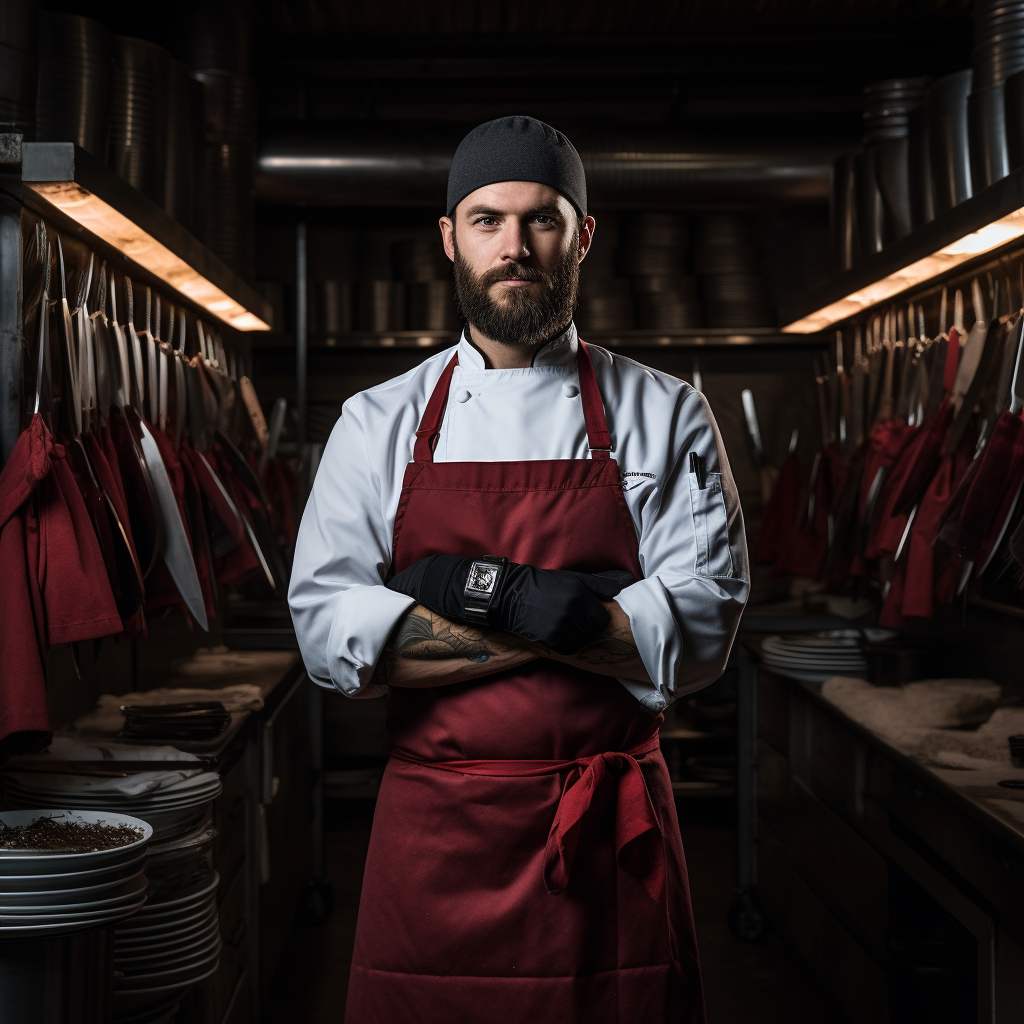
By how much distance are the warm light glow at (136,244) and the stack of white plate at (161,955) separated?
4.02 feet

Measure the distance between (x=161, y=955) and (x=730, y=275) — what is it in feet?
11.9

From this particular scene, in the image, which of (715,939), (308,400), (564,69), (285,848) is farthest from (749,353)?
(285,848)

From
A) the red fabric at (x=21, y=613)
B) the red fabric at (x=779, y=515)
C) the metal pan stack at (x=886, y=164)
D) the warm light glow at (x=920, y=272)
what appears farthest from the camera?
the red fabric at (x=779, y=515)

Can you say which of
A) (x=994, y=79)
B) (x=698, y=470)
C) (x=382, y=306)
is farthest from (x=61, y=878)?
(x=382, y=306)

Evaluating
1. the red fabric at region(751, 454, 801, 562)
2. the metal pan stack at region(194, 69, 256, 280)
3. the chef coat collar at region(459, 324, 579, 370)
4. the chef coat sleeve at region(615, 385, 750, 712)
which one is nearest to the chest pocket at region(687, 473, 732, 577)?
the chef coat sleeve at region(615, 385, 750, 712)

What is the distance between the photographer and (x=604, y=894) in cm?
149

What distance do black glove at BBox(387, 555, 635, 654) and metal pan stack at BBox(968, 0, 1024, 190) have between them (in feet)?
5.75

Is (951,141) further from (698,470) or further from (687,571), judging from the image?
(687,571)

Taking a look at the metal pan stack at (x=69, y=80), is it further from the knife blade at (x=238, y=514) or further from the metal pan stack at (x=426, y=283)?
the metal pan stack at (x=426, y=283)

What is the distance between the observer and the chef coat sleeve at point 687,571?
4.65ft

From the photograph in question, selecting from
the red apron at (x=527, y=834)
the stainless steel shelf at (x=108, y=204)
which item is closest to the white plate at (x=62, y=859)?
the red apron at (x=527, y=834)

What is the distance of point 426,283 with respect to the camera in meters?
4.60

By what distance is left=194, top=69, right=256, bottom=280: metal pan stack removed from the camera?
3580 mm

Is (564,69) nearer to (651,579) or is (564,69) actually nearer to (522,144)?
(522,144)
